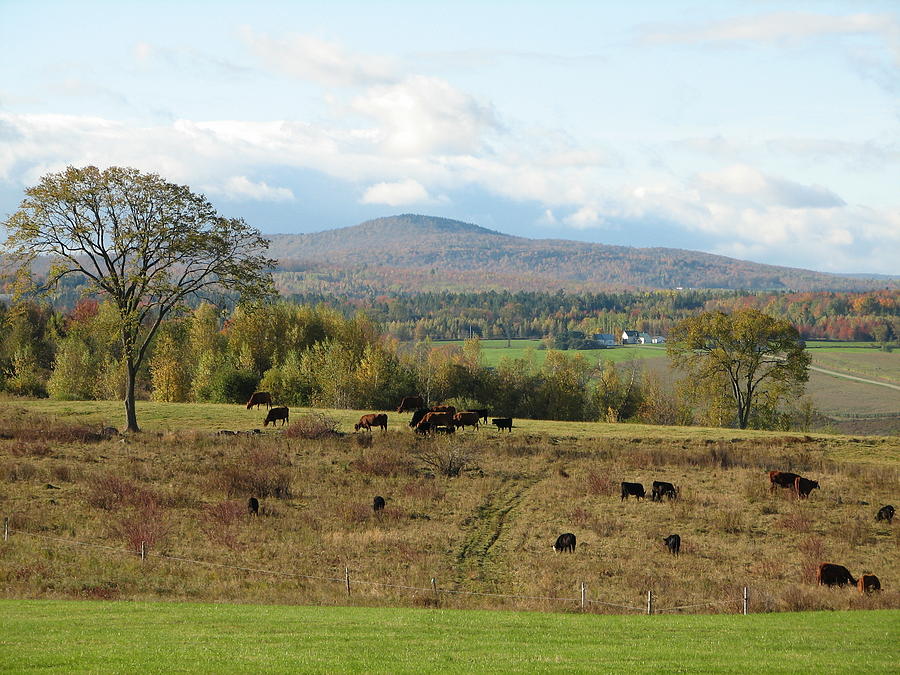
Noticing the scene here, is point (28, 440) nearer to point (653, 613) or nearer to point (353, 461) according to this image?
point (353, 461)

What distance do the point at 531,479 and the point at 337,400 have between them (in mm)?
38815

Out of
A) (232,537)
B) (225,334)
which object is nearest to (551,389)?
(225,334)

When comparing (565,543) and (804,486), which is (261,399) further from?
(804,486)

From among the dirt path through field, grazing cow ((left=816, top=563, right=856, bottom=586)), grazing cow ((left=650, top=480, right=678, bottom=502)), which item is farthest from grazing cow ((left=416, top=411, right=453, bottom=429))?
grazing cow ((left=816, top=563, right=856, bottom=586))

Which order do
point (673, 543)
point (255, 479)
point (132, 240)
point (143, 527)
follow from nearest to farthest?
point (143, 527), point (673, 543), point (255, 479), point (132, 240)

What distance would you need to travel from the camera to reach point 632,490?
34.9m

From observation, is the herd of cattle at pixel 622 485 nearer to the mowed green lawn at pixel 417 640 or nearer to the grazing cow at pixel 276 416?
the grazing cow at pixel 276 416

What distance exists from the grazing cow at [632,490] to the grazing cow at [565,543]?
317 inches

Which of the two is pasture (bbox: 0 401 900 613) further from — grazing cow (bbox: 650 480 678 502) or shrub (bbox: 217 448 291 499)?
grazing cow (bbox: 650 480 678 502)

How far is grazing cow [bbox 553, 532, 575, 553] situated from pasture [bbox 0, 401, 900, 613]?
0.63m

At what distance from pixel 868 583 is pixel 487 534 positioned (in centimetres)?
1252

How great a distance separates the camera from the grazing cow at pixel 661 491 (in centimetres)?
3456

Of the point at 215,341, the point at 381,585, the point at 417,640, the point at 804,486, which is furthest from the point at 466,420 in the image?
the point at 215,341

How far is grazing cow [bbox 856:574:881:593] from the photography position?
23.1 meters
